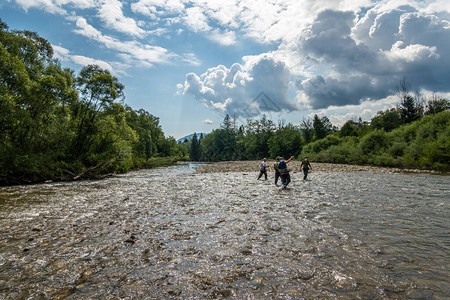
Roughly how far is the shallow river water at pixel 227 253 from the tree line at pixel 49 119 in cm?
1536

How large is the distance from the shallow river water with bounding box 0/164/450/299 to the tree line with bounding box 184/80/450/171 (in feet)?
119

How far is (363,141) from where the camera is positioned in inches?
2140

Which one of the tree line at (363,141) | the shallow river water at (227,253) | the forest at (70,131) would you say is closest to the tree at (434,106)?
the tree line at (363,141)

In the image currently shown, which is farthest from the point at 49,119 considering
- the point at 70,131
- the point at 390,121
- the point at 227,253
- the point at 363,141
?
the point at 390,121

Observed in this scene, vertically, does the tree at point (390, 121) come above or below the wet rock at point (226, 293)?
above

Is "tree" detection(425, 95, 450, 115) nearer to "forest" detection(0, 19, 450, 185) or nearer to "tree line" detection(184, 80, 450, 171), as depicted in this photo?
"tree line" detection(184, 80, 450, 171)

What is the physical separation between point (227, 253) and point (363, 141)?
2309 inches

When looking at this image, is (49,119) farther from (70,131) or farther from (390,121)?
(390,121)

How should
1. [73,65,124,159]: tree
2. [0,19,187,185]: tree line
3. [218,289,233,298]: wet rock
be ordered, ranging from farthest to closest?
[73,65,124,159]: tree, [0,19,187,185]: tree line, [218,289,233,298]: wet rock

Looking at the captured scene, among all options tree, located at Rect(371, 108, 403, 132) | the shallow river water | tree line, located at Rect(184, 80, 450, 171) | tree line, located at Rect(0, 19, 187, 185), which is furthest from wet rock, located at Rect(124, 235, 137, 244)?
tree, located at Rect(371, 108, 403, 132)

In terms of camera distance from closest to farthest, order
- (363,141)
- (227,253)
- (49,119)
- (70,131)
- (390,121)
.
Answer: (227,253), (49,119), (70,131), (363,141), (390,121)

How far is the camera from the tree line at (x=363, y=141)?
126ft

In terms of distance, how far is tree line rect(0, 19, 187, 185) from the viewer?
21.6 m

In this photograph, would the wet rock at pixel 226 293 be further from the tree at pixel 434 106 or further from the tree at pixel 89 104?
the tree at pixel 434 106
